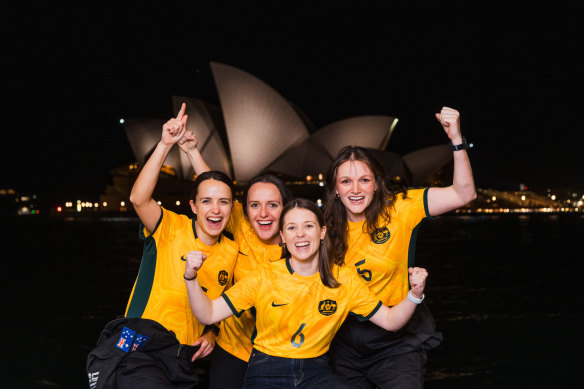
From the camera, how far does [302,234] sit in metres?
2.34

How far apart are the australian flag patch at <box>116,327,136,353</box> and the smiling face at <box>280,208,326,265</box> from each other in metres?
0.81

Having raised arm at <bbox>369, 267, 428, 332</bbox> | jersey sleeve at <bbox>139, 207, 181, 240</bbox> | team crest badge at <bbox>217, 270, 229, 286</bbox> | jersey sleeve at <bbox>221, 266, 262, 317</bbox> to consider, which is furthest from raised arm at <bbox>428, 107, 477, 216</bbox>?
jersey sleeve at <bbox>139, 207, 181, 240</bbox>

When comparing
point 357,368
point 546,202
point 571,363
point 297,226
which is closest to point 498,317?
point 571,363

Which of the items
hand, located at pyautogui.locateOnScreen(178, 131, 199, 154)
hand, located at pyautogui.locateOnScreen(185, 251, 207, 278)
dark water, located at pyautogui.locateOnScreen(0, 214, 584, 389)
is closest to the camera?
→ hand, located at pyautogui.locateOnScreen(185, 251, 207, 278)

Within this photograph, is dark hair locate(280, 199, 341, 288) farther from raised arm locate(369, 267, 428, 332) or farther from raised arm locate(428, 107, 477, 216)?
raised arm locate(428, 107, 477, 216)

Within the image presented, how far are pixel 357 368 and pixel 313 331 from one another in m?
0.40

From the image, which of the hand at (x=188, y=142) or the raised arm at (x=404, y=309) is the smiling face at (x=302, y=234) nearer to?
the raised arm at (x=404, y=309)

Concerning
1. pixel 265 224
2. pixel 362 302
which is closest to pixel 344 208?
pixel 265 224

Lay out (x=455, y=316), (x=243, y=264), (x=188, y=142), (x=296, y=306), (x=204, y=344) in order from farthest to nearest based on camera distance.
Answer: (x=455, y=316)
(x=188, y=142)
(x=243, y=264)
(x=204, y=344)
(x=296, y=306)

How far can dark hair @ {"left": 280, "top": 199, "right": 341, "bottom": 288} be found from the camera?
7.68ft

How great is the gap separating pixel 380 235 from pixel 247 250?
0.76 metres

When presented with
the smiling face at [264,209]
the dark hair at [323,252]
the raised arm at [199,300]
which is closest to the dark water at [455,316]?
the smiling face at [264,209]

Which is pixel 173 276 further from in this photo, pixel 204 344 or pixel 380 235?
pixel 380 235

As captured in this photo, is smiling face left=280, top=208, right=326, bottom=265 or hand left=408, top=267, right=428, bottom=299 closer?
hand left=408, top=267, right=428, bottom=299
